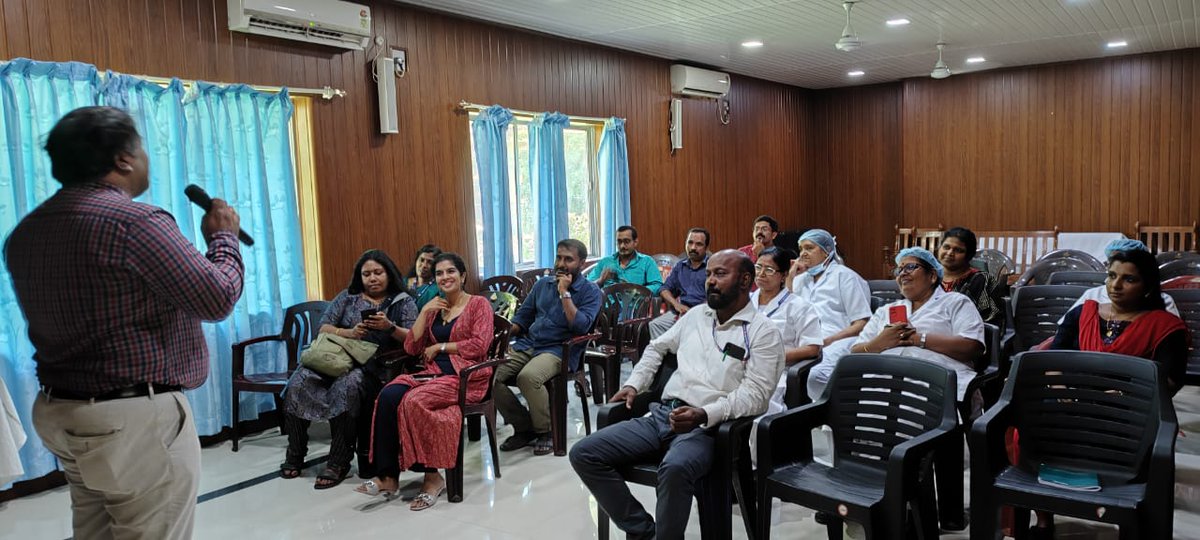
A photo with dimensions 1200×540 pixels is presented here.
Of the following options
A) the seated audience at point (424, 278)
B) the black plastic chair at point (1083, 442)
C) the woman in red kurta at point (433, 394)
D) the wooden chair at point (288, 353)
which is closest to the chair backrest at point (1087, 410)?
the black plastic chair at point (1083, 442)

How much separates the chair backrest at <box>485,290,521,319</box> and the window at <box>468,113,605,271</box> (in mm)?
751

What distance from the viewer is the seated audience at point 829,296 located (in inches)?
151

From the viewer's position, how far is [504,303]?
18.3 feet

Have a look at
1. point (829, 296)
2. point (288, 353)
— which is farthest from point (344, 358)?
point (829, 296)

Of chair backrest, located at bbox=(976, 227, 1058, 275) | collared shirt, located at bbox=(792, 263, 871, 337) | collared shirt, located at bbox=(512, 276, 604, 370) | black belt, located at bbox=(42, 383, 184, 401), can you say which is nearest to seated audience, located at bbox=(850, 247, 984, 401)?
collared shirt, located at bbox=(792, 263, 871, 337)

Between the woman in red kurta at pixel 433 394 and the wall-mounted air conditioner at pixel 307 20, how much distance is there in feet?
6.17

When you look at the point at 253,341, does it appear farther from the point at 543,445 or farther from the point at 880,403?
the point at 880,403

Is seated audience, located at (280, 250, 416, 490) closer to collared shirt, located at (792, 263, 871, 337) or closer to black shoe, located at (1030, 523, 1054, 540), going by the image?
collared shirt, located at (792, 263, 871, 337)

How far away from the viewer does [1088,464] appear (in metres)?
2.66

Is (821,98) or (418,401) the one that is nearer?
(418,401)

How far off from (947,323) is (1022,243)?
23.3 feet

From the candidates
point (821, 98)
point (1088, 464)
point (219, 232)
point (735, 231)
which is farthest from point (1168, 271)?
point (821, 98)

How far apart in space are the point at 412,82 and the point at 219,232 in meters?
3.90

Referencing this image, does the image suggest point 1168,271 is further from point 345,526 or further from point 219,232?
point 219,232
